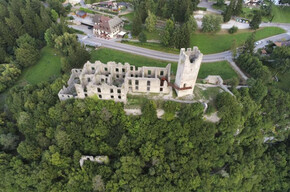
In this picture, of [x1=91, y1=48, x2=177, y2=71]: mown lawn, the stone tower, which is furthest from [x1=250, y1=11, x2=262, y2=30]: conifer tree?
the stone tower

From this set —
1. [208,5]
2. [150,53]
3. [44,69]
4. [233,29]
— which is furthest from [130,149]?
[208,5]

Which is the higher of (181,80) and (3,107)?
(181,80)

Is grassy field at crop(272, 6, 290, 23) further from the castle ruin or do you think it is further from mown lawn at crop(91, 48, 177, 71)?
the castle ruin

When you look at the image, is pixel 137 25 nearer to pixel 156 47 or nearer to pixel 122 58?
pixel 156 47

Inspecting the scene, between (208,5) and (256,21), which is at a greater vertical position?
(208,5)

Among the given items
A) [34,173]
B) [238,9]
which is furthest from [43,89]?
[238,9]

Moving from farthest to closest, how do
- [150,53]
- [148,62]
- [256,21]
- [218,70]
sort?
1. [256,21]
2. [150,53]
3. [148,62]
4. [218,70]

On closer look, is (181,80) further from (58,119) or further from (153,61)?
(58,119)
